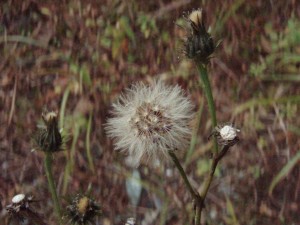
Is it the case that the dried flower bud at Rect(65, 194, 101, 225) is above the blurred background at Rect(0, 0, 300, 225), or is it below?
below

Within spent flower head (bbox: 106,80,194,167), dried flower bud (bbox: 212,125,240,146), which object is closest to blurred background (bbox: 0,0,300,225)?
spent flower head (bbox: 106,80,194,167)

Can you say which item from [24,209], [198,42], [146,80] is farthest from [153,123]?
[146,80]

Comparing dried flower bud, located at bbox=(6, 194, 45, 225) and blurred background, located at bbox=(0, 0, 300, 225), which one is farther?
blurred background, located at bbox=(0, 0, 300, 225)

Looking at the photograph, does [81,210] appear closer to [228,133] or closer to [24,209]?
[24,209]

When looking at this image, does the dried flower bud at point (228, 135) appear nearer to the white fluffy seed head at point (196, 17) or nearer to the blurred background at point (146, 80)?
the white fluffy seed head at point (196, 17)

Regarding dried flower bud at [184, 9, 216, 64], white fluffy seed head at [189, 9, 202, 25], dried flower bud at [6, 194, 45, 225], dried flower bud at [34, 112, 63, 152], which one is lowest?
dried flower bud at [6, 194, 45, 225]

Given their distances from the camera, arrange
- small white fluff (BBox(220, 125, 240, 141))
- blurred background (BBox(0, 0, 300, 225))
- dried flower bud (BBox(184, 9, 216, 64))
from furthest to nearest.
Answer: blurred background (BBox(0, 0, 300, 225)), dried flower bud (BBox(184, 9, 216, 64)), small white fluff (BBox(220, 125, 240, 141))

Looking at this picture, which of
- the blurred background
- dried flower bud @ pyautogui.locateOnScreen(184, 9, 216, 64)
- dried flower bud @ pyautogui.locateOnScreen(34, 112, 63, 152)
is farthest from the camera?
the blurred background

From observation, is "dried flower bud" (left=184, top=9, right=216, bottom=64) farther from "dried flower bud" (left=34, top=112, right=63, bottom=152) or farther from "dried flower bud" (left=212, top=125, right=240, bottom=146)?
"dried flower bud" (left=34, top=112, right=63, bottom=152)
